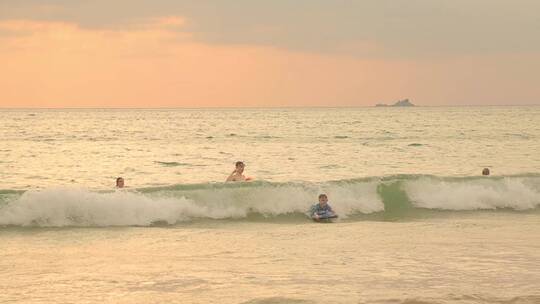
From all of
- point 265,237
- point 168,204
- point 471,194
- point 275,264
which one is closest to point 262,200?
point 168,204

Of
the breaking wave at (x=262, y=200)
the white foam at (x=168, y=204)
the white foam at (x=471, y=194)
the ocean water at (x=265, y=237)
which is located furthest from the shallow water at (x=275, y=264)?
the white foam at (x=471, y=194)

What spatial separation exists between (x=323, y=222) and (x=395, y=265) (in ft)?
24.1

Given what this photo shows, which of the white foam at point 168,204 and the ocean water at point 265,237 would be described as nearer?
the ocean water at point 265,237

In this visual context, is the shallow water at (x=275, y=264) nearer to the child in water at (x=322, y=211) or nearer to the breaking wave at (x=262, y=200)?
the breaking wave at (x=262, y=200)

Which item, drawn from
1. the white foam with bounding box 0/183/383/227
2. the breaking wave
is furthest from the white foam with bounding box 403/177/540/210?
the white foam with bounding box 0/183/383/227

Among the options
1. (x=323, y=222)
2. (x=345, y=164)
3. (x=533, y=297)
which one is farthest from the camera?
(x=345, y=164)

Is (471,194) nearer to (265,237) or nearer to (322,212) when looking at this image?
(322,212)

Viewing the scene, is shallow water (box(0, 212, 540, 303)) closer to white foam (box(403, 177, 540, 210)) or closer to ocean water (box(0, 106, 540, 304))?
ocean water (box(0, 106, 540, 304))

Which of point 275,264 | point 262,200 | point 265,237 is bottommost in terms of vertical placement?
point 265,237

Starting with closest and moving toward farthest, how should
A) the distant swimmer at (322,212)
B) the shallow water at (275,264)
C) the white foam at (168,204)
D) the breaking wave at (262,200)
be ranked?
1. the shallow water at (275,264)
2. the white foam at (168,204)
3. the breaking wave at (262,200)
4. the distant swimmer at (322,212)

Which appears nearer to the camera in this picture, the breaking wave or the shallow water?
the shallow water

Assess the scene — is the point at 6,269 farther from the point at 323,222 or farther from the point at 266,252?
the point at 323,222

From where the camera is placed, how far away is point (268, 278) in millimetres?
10312

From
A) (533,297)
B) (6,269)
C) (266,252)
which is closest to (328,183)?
(266,252)
